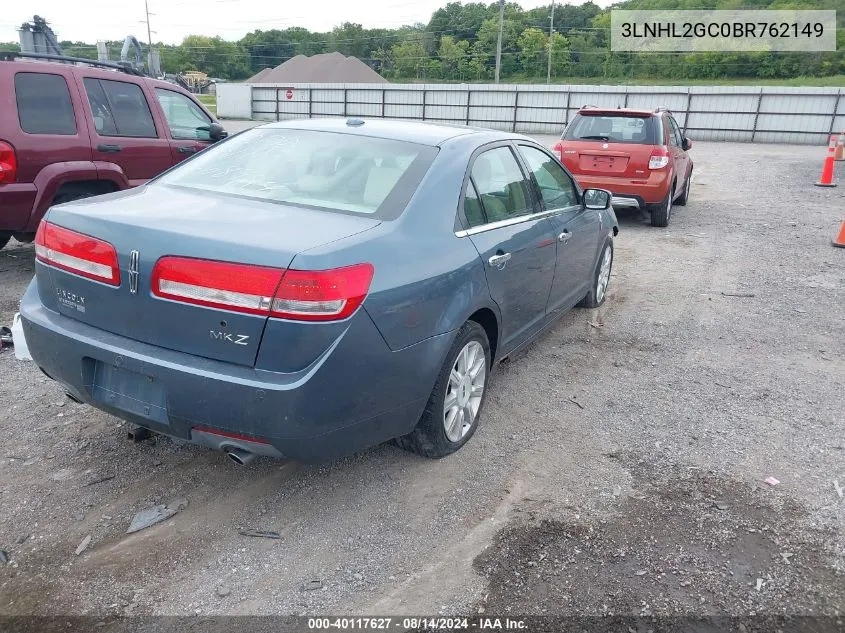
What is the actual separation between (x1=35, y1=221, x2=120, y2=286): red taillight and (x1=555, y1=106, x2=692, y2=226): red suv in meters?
7.86

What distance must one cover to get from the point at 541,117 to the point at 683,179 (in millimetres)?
21159

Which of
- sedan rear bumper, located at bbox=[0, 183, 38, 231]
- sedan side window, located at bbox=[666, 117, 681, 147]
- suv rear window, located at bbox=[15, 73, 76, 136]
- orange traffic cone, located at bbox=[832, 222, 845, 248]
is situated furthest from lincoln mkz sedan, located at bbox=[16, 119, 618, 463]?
sedan side window, located at bbox=[666, 117, 681, 147]

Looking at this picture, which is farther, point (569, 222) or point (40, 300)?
point (569, 222)

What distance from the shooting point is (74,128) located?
6.21m

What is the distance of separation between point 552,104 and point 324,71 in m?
45.2

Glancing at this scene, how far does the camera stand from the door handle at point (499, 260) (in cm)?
355

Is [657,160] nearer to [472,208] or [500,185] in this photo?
[500,185]

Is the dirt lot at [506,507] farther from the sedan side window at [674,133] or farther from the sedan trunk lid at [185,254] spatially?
the sedan side window at [674,133]

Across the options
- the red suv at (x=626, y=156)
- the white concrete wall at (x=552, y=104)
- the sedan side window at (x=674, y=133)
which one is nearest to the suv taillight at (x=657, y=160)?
the red suv at (x=626, y=156)

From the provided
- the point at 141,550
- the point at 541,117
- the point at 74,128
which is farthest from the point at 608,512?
the point at 541,117

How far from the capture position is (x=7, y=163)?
5703 millimetres

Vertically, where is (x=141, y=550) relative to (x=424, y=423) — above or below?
below

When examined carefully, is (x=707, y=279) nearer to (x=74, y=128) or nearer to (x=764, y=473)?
(x=764, y=473)

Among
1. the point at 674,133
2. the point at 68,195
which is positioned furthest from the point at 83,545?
the point at 674,133
